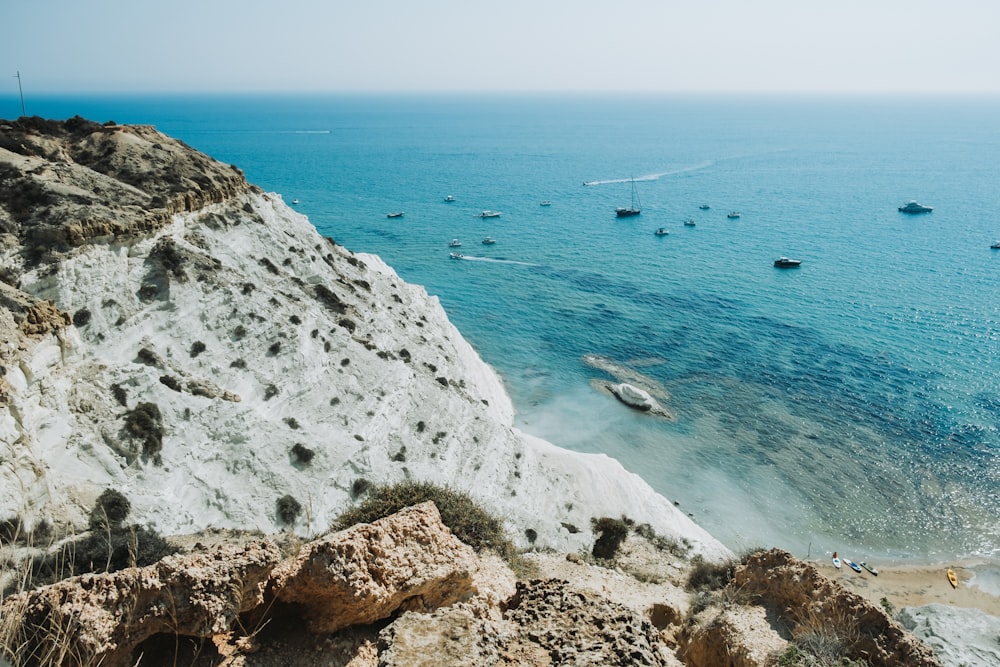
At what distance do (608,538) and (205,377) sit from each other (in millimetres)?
22336

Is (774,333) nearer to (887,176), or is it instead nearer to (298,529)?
(298,529)

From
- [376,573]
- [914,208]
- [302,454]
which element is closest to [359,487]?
[302,454]

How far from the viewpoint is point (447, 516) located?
1812 centimetres

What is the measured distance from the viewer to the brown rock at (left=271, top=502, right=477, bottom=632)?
11.7m

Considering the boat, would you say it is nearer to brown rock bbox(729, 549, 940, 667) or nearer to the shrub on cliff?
brown rock bbox(729, 549, 940, 667)

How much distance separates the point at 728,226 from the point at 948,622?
90911 millimetres

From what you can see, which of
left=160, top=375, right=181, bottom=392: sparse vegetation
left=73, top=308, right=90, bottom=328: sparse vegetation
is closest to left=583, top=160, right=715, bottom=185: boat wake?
left=160, top=375, right=181, bottom=392: sparse vegetation

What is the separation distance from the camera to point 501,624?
504 inches

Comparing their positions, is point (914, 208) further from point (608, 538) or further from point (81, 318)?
point (81, 318)

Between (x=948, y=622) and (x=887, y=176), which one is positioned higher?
(x=887, y=176)

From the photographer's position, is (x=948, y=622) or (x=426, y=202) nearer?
(x=948, y=622)

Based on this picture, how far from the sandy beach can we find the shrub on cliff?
22711mm

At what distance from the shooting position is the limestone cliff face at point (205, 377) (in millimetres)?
24859

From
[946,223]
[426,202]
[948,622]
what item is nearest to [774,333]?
[948,622]
